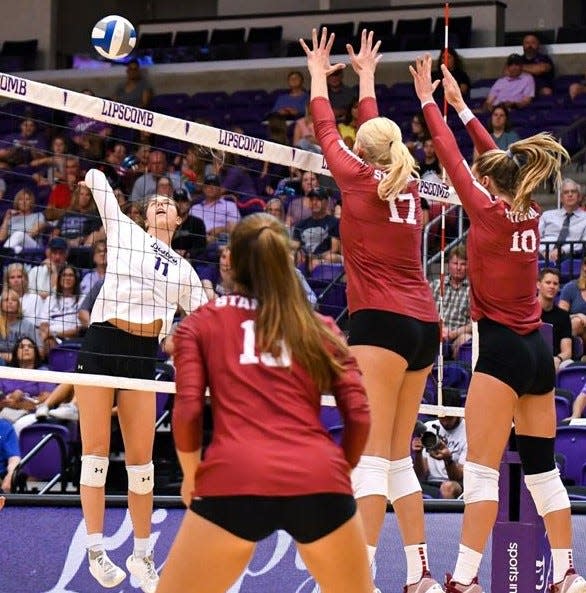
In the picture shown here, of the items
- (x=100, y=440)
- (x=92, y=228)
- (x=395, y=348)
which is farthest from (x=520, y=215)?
(x=92, y=228)

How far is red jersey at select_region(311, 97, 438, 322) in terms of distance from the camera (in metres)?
5.66

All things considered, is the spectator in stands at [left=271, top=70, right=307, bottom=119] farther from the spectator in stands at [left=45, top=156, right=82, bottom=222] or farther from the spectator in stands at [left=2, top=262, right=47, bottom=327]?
the spectator in stands at [left=2, top=262, right=47, bottom=327]

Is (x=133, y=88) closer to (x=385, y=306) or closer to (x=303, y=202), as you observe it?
(x=303, y=202)

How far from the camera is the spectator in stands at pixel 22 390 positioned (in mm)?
9469

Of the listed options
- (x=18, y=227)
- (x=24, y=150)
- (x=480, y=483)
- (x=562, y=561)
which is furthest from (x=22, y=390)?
(x=24, y=150)

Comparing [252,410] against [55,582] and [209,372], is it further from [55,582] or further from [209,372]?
[55,582]

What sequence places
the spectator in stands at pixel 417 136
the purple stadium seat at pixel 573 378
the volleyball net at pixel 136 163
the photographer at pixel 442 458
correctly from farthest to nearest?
the spectator in stands at pixel 417 136
the purple stadium seat at pixel 573 378
the photographer at pixel 442 458
the volleyball net at pixel 136 163

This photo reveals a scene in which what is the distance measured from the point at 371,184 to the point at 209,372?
200cm

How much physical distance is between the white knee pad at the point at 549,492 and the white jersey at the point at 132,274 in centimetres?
189

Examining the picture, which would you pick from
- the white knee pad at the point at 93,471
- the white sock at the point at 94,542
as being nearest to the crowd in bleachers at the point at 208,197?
the white knee pad at the point at 93,471

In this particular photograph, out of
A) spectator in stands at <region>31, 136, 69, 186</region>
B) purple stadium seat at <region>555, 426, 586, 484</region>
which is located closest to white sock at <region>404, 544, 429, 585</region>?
purple stadium seat at <region>555, 426, 586, 484</region>

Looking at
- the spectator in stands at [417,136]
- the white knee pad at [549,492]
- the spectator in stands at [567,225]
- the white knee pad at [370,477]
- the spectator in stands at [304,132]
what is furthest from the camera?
the spectator in stands at [304,132]

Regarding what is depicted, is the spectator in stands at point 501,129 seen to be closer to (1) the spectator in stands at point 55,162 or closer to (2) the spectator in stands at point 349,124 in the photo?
(2) the spectator in stands at point 349,124

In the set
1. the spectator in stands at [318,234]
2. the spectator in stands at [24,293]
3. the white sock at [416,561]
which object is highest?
the spectator in stands at [318,234]
